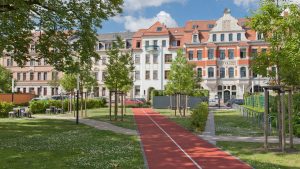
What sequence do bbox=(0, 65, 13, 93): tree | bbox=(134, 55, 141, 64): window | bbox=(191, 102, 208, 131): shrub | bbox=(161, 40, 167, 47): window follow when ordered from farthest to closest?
bbox=(134, 55, 141, 64): window → bbox=(161, 40, 167, 47): window → bbox=(0, 65, 13, 93): tree → bbox=(191, 102, 208, 131): shrub

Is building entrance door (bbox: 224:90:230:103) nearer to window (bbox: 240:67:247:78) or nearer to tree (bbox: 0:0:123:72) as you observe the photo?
window (bbox: 240:67:247:78)

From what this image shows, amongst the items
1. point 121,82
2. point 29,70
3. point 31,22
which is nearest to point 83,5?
point 31,22

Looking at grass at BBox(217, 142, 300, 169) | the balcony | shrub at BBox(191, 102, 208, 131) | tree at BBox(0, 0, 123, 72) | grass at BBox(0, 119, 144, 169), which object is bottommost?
grass at BBox(217, 142, 300, 169)

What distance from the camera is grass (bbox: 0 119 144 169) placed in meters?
11.0

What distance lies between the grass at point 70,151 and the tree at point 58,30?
24.8 ft

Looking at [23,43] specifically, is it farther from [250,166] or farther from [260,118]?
[250,166]

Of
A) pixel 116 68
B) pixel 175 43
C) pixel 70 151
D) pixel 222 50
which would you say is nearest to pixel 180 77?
pixel 116 68

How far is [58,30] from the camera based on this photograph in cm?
2477

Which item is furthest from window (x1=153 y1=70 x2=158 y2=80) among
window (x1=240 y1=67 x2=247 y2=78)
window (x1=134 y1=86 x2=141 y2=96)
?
window (x1=240 y1=67 x2=247 y2=78)

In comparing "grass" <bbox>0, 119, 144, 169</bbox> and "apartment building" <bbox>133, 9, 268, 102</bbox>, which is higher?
"apartment building" <bbox>133, 9, 268, 102</bbox>

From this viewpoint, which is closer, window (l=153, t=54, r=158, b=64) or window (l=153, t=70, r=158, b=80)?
window (l=153, t=70, r=158, b=80)

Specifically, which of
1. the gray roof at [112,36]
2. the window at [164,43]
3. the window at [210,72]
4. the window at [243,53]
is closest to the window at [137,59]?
the gray roof at [112,36]

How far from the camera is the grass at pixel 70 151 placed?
432 inches

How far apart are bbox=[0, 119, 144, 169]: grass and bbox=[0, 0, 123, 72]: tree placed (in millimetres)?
7570
